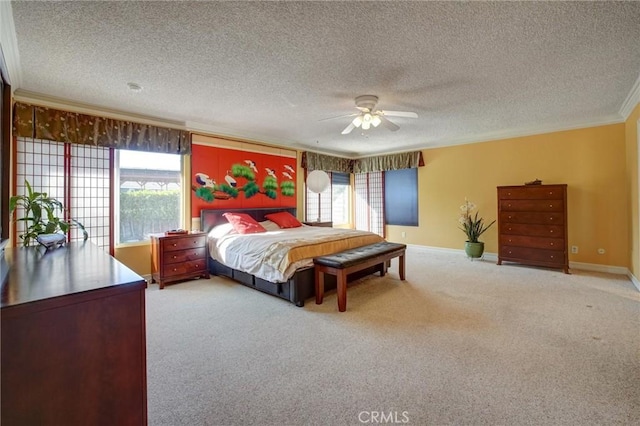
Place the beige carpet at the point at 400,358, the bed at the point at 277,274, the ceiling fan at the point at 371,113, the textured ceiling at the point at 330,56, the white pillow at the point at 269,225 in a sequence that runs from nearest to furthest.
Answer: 1. the beige carpet at the point at 400,358
2. the textured ceiling at the point at 330,56
3. the bed at the point at 277,274
4. the ceiling fan at the point at 371,113
5. the white pillow at the point at 269,225

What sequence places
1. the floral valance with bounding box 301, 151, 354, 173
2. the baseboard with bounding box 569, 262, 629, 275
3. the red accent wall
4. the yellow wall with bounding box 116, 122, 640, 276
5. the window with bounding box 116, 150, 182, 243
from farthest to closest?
the floral valance with bounding box 301, 151, 354, 173 < the red accent wall < the baseboard with bounding box 569, 262, 629, 275 < the yellow wall with bounding box 116, 122, 640, 276 < the window with bounding box 116, 150, 182, 243

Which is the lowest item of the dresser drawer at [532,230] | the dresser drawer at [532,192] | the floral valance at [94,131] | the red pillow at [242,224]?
the dresser drawer at [532,230]

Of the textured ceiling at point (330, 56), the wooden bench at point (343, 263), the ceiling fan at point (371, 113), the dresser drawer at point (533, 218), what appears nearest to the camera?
the textured ceiling at point (330, 56)

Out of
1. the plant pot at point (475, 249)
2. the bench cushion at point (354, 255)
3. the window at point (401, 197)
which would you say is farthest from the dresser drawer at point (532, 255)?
the bench cushion at point (354, 255)

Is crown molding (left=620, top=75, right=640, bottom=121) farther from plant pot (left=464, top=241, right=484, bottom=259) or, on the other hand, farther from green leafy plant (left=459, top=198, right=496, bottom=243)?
plant pot (left=464, top=241, right=484, bottom=259)

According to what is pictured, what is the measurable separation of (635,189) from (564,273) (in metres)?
1.47

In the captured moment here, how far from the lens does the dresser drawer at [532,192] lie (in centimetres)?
447

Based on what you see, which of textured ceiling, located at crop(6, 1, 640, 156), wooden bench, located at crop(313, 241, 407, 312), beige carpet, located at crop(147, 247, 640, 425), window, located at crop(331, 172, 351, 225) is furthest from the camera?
window, located at crop(331, 172, 351, 225)

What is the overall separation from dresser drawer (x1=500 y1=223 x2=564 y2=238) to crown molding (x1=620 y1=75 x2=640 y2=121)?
179cm

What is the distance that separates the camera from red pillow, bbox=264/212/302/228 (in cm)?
533

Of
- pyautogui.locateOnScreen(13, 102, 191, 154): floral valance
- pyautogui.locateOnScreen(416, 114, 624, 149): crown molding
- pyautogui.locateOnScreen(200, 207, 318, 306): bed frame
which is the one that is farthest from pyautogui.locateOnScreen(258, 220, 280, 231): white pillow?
pyautogui.locateOnScreen(416, 114, 624, 149): crown molding

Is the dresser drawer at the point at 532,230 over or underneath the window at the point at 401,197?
underneath

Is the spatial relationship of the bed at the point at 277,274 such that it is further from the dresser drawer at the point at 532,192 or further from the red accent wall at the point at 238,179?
the dresser drawer at the point at 532,192

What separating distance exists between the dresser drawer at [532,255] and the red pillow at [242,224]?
14.0 feet
